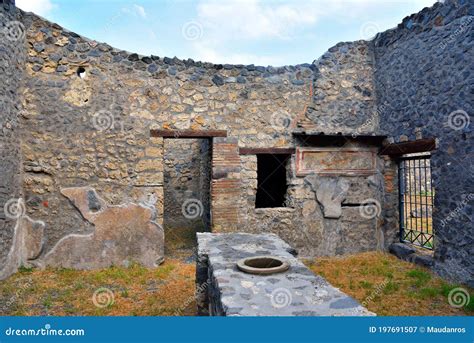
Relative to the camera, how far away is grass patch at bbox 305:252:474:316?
4.68 metres

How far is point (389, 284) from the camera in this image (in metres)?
5.50

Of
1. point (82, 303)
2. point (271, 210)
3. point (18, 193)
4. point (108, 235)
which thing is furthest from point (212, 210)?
point (18, 193)

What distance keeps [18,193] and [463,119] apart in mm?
7362

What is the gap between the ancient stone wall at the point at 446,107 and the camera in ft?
18.0

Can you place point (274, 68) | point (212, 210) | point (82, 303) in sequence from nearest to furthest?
1. point (82, 303)
2. point (212, 210)
3. point (274, 68)

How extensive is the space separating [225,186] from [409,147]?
11.8 feet

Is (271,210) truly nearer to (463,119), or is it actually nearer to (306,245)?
(306,245)

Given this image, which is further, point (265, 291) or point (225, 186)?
point (225, 186)

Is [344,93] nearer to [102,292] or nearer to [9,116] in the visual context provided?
[102,292]

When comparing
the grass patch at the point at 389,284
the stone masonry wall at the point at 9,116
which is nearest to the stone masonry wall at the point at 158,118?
the stone masonry wall at the point at 9,116

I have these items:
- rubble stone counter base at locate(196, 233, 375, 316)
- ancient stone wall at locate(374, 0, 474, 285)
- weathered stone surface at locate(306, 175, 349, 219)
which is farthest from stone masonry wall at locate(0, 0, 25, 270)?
ancient stone wall at locate(374, 0, 474, 285)

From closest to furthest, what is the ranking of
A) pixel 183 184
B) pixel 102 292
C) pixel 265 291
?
pixel 265 291 < pixel 102 292 < pixel 183 184

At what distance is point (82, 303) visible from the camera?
15.6ft

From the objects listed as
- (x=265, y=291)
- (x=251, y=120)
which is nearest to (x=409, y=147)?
(x=251, y=120)
